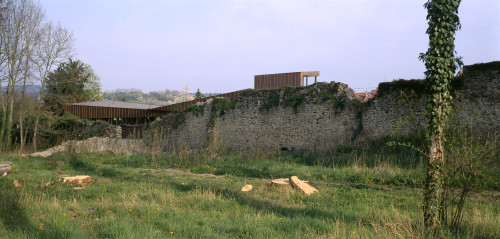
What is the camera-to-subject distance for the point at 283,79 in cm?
2656

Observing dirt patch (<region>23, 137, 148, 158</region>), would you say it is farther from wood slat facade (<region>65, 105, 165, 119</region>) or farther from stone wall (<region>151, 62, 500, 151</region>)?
wood slat facade (<region>65, 105, 165, 119</region>)

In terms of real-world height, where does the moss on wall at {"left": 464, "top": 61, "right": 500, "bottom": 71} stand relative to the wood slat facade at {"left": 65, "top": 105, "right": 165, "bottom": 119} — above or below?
above

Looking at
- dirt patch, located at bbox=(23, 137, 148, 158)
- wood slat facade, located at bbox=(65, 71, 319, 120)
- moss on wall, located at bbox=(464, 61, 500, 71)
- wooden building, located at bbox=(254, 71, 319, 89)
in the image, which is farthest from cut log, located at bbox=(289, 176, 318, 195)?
wood slat facade, located at bbox=(65, 71, 319, 120)

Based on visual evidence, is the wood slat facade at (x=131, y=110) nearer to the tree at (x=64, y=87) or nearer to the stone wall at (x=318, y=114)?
the tree at (x=64, y=87)

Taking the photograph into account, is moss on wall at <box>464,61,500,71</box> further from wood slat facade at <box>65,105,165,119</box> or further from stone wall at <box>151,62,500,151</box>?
wood slat facade at <box>65,105,165,119</box>

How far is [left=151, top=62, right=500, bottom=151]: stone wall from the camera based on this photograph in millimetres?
12930

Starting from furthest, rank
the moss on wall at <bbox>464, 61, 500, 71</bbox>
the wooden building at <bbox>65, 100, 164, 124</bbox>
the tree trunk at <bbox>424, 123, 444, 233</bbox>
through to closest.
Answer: the wooden building at <bbox>65, 100, 164, 124</bbox>, the moss on wall at <bbox>464, 61, 500, 71</bbox>, the tree trunk at <bbox>424, 123, 444, 233</bbox>

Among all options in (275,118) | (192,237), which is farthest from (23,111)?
(192,237)

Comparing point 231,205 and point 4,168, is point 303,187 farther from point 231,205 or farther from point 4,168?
point 4,168

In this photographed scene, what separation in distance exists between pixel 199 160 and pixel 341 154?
5.39m

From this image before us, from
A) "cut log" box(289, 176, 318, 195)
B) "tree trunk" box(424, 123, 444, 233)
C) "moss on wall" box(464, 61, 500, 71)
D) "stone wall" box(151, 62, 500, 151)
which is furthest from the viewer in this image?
"stone wall" box(151, 62, 500, 151)

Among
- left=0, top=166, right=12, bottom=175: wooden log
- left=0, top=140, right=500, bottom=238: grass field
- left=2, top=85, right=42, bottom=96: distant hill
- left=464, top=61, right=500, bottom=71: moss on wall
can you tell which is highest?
left=464, top=61, right=500, bottom=71: moss on wall

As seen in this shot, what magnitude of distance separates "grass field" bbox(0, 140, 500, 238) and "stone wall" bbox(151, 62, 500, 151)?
9.66ft

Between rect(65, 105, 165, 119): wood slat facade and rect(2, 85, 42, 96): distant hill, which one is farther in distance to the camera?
rect(65, 105, 165, 119): wood slat facade
